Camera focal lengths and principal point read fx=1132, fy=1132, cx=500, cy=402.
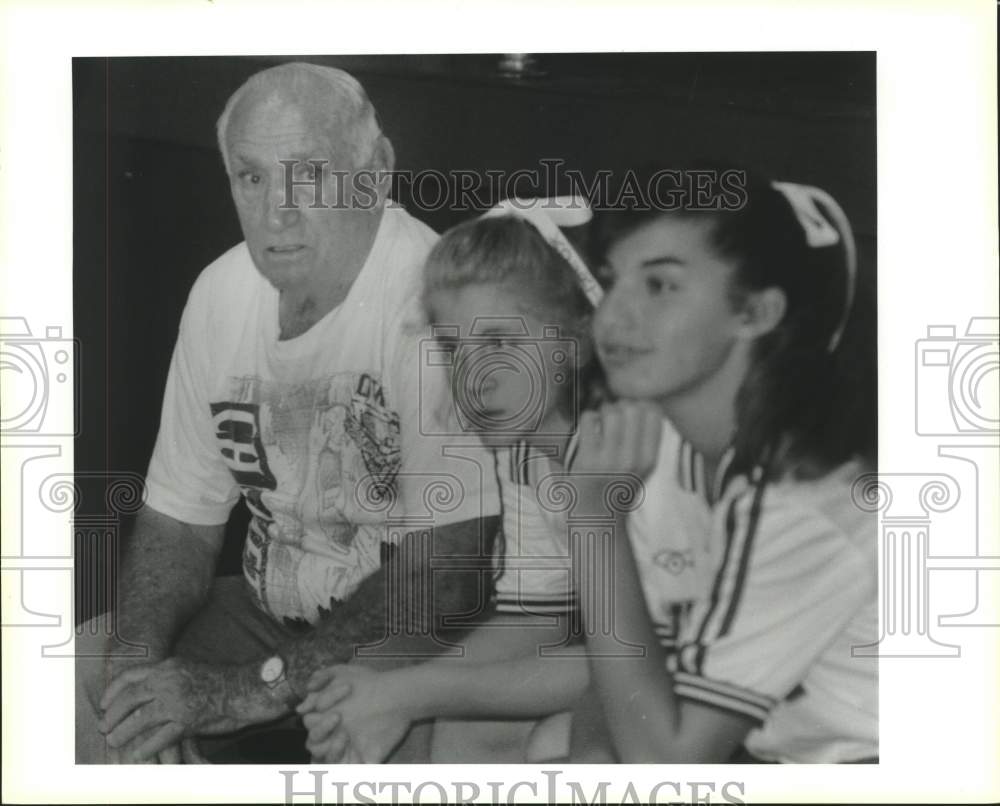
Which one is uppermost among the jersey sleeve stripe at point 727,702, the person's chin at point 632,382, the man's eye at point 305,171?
the man's eye at point 305,171

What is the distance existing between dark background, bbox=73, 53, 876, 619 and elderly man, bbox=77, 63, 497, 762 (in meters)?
0.06

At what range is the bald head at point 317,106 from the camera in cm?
270

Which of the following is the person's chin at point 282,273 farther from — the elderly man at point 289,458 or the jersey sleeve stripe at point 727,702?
the jersey sleeve stripe at point 727,702

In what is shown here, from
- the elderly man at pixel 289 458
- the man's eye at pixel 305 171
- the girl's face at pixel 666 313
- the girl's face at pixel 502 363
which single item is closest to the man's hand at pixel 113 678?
the elderly man at pixel 289 458

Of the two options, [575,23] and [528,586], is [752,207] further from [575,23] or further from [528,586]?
[528,586]

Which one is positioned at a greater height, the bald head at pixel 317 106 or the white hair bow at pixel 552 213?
the bald head at pixel 317 106

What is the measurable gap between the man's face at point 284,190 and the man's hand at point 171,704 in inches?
38.2

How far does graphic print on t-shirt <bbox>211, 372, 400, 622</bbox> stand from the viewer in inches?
107

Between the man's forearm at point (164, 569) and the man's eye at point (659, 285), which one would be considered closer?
the man's eye at point (659, 285)

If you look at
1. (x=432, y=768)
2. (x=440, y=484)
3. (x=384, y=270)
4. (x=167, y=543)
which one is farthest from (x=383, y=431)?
(x=432, y=768)

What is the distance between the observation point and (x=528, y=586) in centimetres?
269

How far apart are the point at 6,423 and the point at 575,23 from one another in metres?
1.71

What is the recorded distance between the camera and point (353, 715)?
8.98 feet

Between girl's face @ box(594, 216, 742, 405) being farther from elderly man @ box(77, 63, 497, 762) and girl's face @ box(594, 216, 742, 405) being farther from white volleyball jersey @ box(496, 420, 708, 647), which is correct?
elderly man @ box(77, 63, 497, 762)
